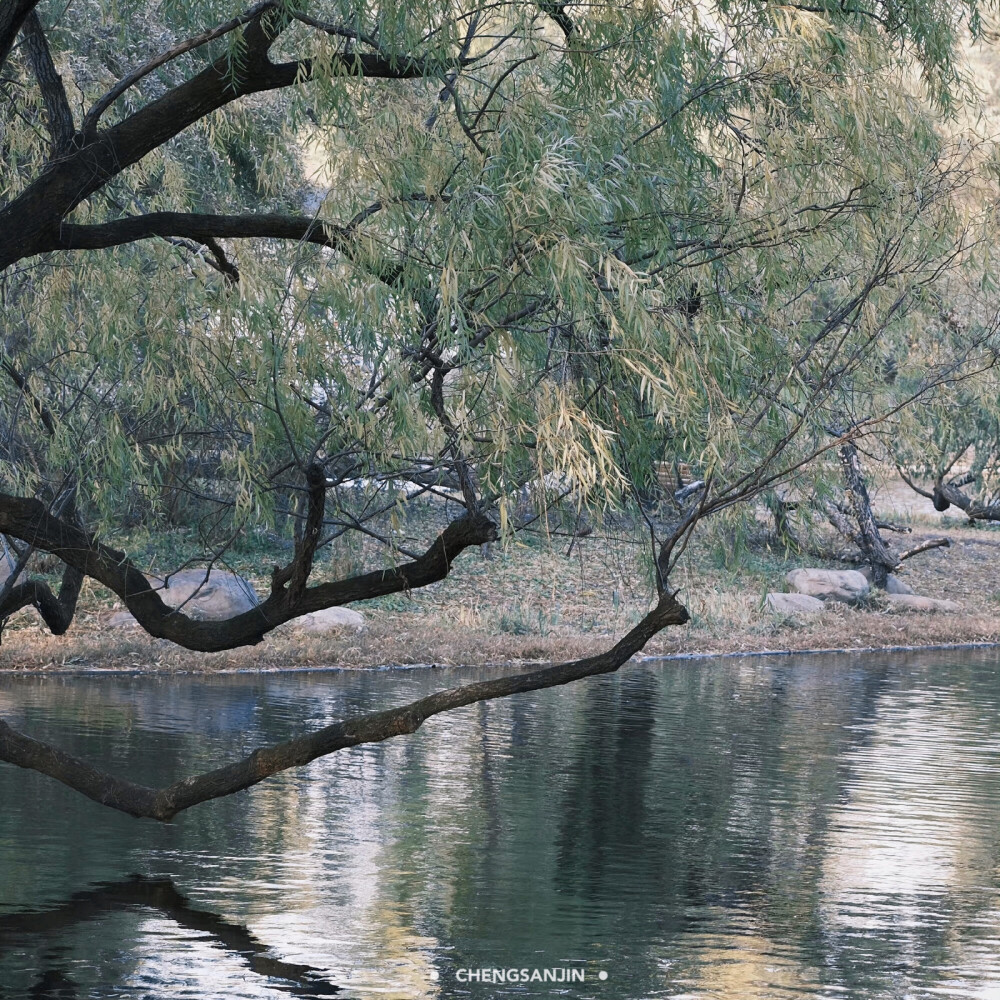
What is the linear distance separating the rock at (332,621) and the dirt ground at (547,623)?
7.4 inches

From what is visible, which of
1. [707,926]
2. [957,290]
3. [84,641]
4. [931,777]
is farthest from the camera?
[957,290]

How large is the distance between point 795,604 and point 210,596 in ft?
26.1

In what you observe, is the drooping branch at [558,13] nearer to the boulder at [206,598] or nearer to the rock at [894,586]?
the boulder at [206,598]

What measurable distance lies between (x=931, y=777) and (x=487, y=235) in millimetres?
6251

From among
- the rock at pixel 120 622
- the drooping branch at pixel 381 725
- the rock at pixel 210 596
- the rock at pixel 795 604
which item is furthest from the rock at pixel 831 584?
the drooping branch at pixel 381 725

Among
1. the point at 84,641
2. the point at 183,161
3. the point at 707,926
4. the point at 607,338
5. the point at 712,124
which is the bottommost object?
the point at 707,926

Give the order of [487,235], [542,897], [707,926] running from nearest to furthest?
[487,235], [707,926], [542,897]

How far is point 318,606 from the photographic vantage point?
7.22 m

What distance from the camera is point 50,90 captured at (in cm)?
751

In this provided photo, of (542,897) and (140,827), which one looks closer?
(542,897)

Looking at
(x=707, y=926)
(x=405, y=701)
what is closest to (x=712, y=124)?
(x=707, y=926)

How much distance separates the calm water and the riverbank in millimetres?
2082

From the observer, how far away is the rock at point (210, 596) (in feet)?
56.3

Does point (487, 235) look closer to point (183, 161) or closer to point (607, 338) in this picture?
point (607, 338)
